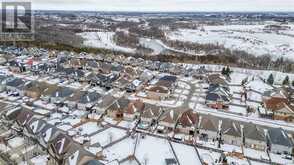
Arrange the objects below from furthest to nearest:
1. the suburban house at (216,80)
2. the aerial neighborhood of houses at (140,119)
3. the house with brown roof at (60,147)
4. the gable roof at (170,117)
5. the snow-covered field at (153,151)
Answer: the suburban house at (216,80), the gable roof at (170,117), the aerial neighborhood of houses at (140,119), the snow-covered field at (153,151), the house with brown roof at (60,147)

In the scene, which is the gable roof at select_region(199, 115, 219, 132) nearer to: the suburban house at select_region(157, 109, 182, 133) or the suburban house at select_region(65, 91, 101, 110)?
the suburban house at select_region(157, 109, 182, 133)

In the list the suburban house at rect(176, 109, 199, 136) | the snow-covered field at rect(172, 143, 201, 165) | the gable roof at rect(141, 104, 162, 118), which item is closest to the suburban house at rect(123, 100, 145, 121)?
the gable roof at rect(141, 104, 162, 118)

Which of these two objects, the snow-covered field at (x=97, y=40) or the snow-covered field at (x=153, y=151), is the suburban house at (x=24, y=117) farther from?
the snow-covered field at (x=97, y=40)

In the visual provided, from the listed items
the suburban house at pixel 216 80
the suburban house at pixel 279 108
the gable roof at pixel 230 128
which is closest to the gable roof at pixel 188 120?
the gable roof at pixel 230 128

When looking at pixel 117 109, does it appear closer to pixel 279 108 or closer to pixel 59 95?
pixel 59 95

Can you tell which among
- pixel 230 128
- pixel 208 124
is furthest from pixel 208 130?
pixel 230 128

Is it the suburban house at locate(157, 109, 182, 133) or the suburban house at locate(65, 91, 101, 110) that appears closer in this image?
the suburban house at locate(157, 109, 182, 133)

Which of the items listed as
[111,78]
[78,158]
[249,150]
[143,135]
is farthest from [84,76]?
[249,150]

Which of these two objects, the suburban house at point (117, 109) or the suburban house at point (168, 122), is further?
the suburban house at point (117, 109)

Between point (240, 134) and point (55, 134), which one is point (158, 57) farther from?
point (55, 134)
